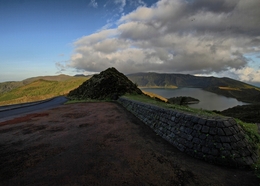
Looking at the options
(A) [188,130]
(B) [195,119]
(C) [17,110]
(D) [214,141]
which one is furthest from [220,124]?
(C) [17,110]

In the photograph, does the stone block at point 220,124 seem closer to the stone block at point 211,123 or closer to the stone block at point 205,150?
the stone block at point 211,123

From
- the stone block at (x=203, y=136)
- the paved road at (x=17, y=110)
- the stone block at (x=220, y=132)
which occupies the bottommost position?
the paved road at (x=17, y=110)

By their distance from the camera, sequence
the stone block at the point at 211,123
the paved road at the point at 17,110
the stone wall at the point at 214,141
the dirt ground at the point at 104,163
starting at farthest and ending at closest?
the paved road at the point at 17,110 → the stone block at the point at 211,123 → the stone wall at the point at 214,141 → the dirt ground at the point at 104,163

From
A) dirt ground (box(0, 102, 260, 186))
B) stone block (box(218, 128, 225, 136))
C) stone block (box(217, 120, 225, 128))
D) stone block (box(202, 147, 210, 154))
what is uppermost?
stone block (box(217, 120, 225, 128))

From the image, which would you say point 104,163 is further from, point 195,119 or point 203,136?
point 195,119

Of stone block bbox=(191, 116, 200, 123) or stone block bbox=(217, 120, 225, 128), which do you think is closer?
stone block bbox=(217, 120, 225, 128)

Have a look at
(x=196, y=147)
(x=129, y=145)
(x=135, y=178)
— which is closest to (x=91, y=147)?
(x=129, y=145)


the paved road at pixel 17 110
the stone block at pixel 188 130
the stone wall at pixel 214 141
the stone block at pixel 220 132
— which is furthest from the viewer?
the paved road at pixel 17 110

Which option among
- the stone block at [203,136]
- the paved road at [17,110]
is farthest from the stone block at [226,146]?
the paved road at [17,110]

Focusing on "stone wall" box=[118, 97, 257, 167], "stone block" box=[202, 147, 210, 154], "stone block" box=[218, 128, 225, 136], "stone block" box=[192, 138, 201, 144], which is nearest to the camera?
"stone wall" box=[118, 97, 257, 167]

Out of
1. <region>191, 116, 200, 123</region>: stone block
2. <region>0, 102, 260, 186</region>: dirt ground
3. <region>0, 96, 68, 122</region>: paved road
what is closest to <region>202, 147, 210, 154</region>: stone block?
<region>0, 102, 260, 186</region>: dirt ground

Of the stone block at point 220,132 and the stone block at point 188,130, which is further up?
the stone block at point 220,132

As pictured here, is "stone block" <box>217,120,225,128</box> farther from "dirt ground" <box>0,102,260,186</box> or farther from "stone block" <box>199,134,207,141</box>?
"dirt ground" <box>0,102,260,186</box>

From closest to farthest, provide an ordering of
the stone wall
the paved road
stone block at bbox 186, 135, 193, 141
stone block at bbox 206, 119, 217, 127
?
the stone wall < stone block at bbox 206, 119, 217, 127 < stone block at bbox 186, 135, 193, 141 < the paved road
